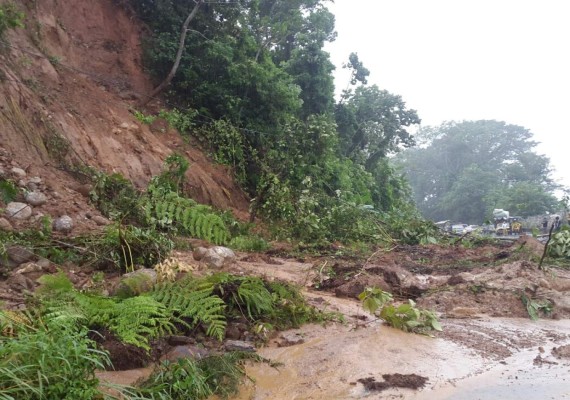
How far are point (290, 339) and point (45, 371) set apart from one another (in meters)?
1.92

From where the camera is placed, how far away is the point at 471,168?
4112cm

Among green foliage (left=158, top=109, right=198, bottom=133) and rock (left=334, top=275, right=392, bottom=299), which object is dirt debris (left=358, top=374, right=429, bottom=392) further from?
green foliage (left=158, top=109, right=198, bottom=133)

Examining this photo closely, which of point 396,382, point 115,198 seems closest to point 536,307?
point 396,382

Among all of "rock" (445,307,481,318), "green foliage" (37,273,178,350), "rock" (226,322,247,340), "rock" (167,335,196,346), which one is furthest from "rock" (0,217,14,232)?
"rock" (445,307,481,318)

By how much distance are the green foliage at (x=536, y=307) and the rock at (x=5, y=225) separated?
5123 millimetres

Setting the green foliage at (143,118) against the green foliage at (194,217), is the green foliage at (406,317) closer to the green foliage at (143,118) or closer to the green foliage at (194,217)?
the green foliage at (194,217)

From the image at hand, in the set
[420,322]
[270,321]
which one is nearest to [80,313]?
[270,321]

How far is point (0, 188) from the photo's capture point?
15.7 feet

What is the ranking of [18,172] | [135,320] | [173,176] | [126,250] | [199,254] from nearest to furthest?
[135,320], [126,250], [199,254], [18,172], [173,176]

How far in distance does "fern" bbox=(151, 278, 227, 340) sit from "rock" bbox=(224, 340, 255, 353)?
8cm

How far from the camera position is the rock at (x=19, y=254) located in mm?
3738

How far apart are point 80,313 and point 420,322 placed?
264 centimetres

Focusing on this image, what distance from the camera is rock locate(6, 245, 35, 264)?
3.74 meters

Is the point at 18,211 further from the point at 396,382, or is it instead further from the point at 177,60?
the point at 177,60
